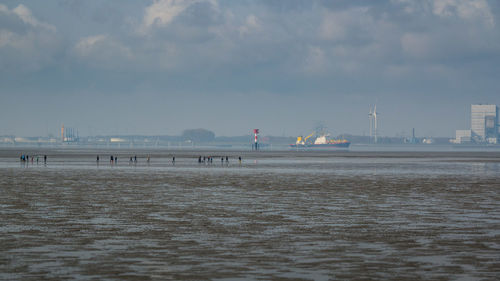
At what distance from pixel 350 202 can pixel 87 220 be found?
15697 millimetres

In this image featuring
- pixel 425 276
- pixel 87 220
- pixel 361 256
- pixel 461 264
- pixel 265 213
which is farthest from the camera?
pixel 265 213

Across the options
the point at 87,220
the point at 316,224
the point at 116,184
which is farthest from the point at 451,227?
the point at 116,184

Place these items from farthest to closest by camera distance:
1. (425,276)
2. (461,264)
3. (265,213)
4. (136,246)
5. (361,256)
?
(265,213)
(136,246)
(361,256)
(461,264)
(425,276)

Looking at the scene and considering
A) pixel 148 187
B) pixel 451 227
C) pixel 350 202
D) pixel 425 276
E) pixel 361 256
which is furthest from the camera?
pixel 148 187

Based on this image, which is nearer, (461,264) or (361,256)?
(461,264)

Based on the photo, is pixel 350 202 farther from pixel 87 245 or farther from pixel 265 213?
pixel 87 245

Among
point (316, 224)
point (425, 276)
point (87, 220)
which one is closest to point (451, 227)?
point (316, 224)

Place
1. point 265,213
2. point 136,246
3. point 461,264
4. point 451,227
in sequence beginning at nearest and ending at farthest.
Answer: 1. point 461,264
2. point 136,246
3. point 451,227
4. point 265,213

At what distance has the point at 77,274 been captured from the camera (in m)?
16.9

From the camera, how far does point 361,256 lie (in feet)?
64.6

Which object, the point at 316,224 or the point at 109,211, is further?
the point at 109,211

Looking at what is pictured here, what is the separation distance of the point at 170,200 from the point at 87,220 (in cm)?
1000

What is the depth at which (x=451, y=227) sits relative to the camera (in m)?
26.4

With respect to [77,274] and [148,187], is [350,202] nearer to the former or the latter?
[148,187]
